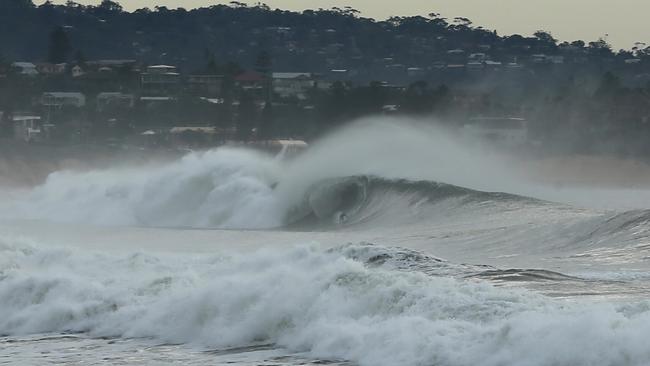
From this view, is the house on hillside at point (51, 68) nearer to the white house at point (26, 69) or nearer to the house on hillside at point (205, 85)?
the white house at point (26, 69)

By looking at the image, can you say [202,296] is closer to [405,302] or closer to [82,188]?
[405,302]

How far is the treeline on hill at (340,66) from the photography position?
81750 millimetres

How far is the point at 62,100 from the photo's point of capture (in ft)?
332

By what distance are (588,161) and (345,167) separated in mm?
29369

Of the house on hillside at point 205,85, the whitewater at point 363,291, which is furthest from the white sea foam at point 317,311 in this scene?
the house on hillside at point 205,85

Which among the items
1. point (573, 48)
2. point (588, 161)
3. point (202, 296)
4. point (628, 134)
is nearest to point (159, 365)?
point (202, 296)

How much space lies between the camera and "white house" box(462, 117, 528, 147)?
245 feet

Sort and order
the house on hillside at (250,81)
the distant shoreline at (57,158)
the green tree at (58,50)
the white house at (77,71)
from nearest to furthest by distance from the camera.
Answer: the distant shoreline at (57,158), the house on hillside at (250,81), the white house at (77,71), the green tree at (58,50)

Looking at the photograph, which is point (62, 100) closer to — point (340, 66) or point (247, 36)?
point (340, 66)

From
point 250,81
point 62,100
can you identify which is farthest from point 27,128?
point 250,81

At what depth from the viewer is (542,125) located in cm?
7894

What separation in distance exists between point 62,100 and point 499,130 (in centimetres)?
3526

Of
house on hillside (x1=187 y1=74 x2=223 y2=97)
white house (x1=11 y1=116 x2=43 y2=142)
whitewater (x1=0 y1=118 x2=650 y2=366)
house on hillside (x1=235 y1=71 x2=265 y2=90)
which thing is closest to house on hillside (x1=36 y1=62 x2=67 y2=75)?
house on hillside (x1=187 y1=74 x2=223 y2=97)

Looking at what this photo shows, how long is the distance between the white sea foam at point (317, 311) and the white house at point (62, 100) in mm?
77504
